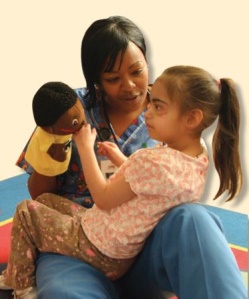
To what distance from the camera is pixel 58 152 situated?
39.0 inches

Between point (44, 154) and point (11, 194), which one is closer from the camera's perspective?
point (44, 154)

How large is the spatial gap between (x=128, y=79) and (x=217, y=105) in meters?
0.24

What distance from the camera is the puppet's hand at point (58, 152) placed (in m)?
0.98

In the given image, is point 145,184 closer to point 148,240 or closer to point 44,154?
point 148,240

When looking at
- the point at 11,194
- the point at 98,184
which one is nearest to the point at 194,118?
the point at 98,184

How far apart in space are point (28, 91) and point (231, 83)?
1334 millimetres

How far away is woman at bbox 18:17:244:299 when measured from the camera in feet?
2.66

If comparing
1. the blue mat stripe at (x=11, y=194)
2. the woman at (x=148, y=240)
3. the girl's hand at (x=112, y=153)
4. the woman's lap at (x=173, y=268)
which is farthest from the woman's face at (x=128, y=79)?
the blue mat stripe at (x=11, y=194)

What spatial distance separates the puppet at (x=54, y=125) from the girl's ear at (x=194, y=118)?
0.22 meters

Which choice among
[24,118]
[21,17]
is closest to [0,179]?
[24,118]

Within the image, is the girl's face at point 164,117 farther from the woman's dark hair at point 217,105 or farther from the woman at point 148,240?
the woman at point 148,240

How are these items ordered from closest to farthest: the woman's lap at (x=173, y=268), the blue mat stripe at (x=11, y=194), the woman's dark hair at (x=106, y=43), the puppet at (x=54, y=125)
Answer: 1. the woman's lap at (x=173, y=268)
2. the puppet at (x=54, y=125)
3. the woman's dark hair at (x=106, y=43)
4. the blue mat stripe at (x=11, y=194)

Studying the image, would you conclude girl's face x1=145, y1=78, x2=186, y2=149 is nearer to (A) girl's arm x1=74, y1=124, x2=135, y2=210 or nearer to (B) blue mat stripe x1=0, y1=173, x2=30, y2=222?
(A) girl's arm x1=74, y1=124, x2=135, y2=210

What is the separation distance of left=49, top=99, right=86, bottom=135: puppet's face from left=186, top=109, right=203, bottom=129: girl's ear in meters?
0.22
